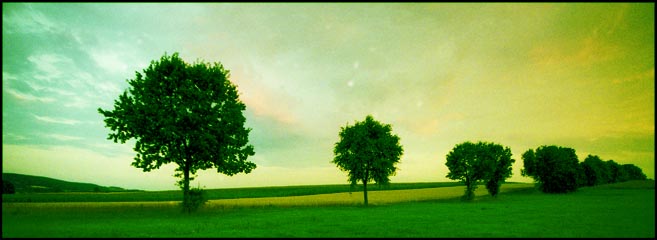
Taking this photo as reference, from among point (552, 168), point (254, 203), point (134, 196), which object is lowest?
point (134, 196)

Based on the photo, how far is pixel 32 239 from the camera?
56.2 ft

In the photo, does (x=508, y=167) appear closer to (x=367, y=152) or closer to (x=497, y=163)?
(x=497, y=163)

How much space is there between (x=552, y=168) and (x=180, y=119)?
103 m

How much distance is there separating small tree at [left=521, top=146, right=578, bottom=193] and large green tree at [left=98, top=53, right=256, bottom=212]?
94.3 m

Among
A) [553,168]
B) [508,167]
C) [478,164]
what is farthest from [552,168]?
[478,164]

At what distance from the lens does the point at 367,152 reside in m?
55.2

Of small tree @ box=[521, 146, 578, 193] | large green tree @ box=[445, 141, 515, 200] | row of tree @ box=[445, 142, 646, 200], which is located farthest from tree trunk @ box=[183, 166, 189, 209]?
small tree @ box=[521, 146, 578, 193]

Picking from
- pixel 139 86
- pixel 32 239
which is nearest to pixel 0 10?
pixel 139 86

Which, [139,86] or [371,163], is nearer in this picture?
[139,86]

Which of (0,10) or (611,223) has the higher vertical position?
(0,10)

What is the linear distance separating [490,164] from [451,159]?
8145 mm

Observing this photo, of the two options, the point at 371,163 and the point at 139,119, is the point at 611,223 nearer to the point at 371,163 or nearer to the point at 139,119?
the point at 371,163

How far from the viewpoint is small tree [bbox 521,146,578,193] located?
3755 inches

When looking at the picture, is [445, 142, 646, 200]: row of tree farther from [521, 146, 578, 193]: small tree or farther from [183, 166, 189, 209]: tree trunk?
[183, 166, 189, 209]: tree trunk
